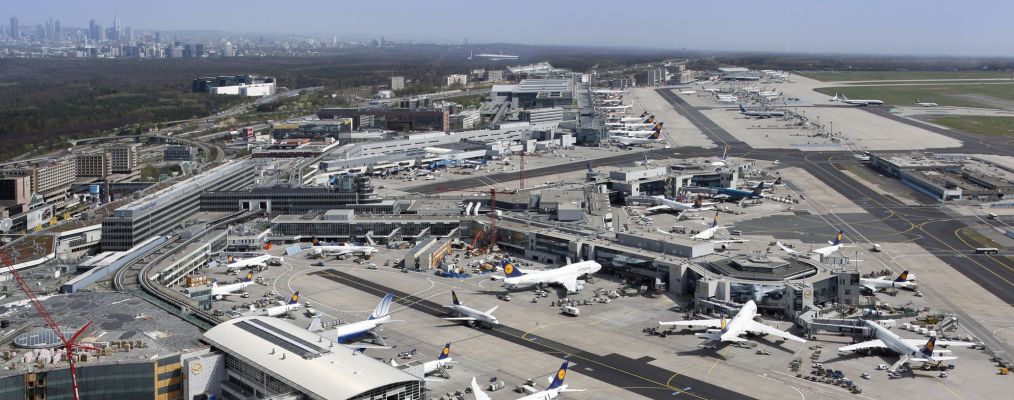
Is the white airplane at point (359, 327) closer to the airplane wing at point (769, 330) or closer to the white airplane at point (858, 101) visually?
the airplane wing at point (769, 330)

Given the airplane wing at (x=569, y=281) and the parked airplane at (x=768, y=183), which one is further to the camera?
the parked airplane at (x=768, y=183)

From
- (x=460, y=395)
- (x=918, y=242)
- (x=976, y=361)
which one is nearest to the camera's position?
(x=460, y=395)

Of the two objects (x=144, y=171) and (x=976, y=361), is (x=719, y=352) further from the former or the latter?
(x=144, y=171)

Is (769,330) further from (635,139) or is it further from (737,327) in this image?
(635,139)

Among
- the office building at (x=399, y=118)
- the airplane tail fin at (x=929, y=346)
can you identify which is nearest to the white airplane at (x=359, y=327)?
the airplane tail fin at (x=929, y=346)

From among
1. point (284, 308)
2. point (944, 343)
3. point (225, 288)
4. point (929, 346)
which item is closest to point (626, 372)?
point (929, 346)

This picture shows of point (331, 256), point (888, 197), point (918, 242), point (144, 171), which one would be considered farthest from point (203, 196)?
point (888, 197)
